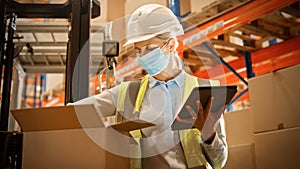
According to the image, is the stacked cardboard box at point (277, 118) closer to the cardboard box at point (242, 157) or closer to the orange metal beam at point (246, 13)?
the cardboard box at point (242, 157)

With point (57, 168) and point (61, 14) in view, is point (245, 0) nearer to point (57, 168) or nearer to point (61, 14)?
point (61, 14)

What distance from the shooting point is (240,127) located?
252 centimetres

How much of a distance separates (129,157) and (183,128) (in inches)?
11.4

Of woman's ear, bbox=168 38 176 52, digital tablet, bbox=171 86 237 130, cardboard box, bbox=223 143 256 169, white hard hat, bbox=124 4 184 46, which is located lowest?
cardboard box, bbox=223 143 256 169

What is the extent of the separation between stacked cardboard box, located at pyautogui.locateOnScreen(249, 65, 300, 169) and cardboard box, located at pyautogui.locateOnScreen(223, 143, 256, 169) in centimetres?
10

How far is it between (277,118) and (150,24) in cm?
92

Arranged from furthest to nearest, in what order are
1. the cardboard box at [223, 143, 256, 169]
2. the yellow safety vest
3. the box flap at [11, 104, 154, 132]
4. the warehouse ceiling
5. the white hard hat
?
the warehouse ceiling → the cardboard box at [223, 143, 256, 169] → the white hard hat → the yellow safety vest → the box flap at [11, 104, 154, 132]

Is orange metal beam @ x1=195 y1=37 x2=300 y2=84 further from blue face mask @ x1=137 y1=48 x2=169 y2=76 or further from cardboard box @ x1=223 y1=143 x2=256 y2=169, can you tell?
blue face mask @ x1=137 y1=48 x2=169 y2=76

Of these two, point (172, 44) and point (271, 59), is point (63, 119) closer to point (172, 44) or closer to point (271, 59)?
point (172, 44)

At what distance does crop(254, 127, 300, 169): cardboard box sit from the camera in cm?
192

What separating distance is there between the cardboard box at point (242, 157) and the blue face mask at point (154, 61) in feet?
2.72

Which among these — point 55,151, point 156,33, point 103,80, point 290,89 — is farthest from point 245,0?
point 55,151

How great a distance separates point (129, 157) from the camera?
5.49 feet

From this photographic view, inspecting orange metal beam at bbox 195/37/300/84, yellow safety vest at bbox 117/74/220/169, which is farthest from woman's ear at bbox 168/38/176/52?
orange metal beam at bbox 195/37/300/84
